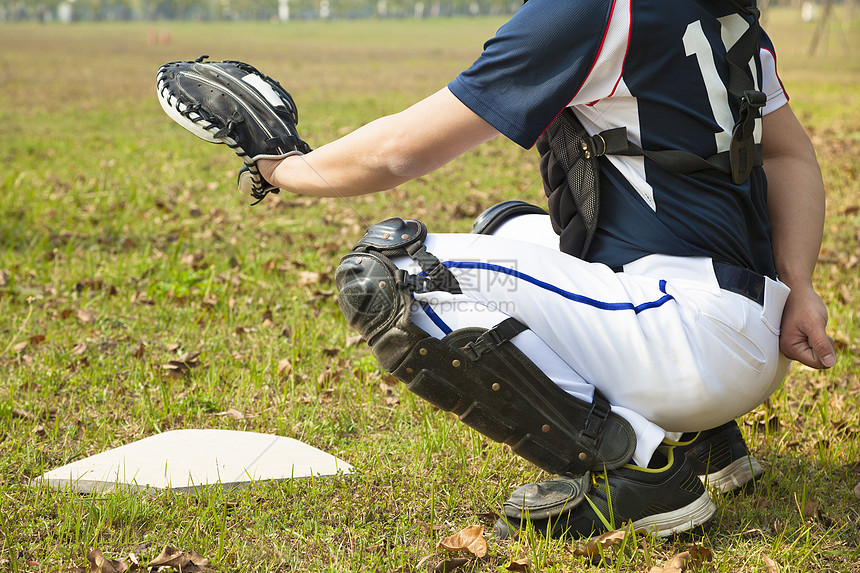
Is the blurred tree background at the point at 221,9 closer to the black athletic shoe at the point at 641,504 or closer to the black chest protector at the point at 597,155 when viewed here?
the black chest protector at the point at 597,155

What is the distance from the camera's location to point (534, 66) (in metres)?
1.65

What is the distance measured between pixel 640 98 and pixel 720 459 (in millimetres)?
1197

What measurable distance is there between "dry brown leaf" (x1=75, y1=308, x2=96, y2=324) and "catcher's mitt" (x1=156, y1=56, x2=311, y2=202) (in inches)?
71.0

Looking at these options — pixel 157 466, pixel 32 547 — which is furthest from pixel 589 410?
pixel 32 547

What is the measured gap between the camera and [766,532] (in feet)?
6.54

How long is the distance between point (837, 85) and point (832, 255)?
16050 millimetres

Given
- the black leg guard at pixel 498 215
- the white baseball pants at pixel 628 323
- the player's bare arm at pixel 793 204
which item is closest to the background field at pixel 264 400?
the white baseball pants at pixel 628 323

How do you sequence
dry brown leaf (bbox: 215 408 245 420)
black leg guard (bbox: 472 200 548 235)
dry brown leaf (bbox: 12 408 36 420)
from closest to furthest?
1. black leg guard (bbox: 472 200 548 235)
2. dry brown leaf (bbox: 12 408 36 420)
3. dry brown leaf (bbox: 215 408 245 420)

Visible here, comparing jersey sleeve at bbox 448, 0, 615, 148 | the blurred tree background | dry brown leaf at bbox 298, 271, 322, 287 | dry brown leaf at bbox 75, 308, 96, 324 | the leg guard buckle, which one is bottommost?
dry brown leaf at bbox 298, 271, 322, 287

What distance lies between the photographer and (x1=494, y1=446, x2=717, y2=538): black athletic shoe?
187 centimetres

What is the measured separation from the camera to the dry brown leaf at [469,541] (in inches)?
73.4

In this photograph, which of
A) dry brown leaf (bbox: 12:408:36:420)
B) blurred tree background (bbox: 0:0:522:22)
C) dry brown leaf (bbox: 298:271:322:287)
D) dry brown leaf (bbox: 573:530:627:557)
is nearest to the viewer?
dry brown leaf (bbox: 573:530:627:557)

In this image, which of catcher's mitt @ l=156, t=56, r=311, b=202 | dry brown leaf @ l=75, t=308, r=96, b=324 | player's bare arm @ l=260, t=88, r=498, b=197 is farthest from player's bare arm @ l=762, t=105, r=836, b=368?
dry brown leaf @ l=75, t=308, r=96, b=324

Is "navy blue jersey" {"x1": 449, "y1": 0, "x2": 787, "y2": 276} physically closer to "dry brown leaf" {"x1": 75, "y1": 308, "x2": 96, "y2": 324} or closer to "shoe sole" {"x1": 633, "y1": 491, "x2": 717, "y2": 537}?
"shoe sole" {"x1": 633, "y1": 491, "x2": 717, "y2": 537}
